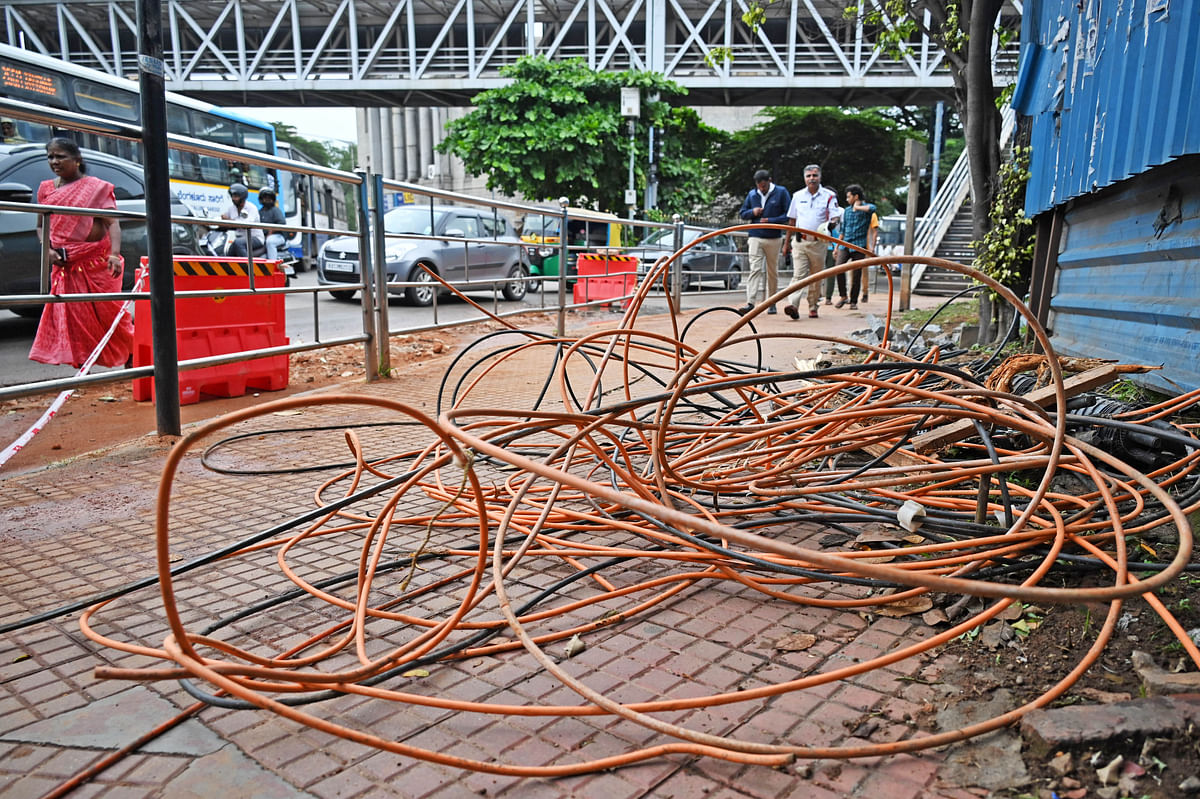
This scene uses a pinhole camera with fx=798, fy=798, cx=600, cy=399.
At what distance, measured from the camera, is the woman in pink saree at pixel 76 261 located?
513 centimetres

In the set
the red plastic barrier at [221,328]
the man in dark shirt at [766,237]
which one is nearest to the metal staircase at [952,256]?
the man in dark shirt at [766,237]

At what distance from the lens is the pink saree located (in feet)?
16.8

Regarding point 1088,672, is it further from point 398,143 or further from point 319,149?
point 319,149

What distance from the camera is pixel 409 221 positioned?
13.1 metres

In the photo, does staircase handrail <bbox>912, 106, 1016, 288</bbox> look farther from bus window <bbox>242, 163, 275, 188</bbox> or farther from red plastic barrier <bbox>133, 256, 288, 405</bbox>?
bus window <bbox>242, 163, 275, 188</bbox>

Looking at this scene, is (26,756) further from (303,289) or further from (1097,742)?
(303,289)

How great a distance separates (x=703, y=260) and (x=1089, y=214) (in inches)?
489

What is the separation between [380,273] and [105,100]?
35.4 feet

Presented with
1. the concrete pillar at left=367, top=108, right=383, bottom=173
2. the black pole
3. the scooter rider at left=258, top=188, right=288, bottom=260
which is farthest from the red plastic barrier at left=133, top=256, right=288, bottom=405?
the concrete pillar at left=367, top=108, right=383, bottom=173

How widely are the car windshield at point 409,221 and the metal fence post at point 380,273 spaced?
7.29 metres

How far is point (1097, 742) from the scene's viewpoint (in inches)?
57.1

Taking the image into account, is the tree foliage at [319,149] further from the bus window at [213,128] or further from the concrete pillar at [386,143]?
the bus window at [213,128]

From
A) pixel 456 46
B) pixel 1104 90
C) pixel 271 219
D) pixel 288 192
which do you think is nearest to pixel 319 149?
pixel 456 46

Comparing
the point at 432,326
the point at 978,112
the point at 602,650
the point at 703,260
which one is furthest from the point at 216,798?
the point at 703,260
